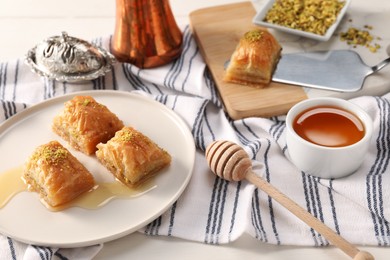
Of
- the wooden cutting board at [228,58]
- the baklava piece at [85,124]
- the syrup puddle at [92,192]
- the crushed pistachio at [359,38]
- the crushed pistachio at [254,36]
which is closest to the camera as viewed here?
the syrup puddle at [92,192]

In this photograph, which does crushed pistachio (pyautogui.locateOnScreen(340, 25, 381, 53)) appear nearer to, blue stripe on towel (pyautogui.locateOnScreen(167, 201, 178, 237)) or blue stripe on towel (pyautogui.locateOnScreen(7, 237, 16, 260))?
blue stripe on towel (pyautogui.locateOnScreen(167, 201, 178, 237))

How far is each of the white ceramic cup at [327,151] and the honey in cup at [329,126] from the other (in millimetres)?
14

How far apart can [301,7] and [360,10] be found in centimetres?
30

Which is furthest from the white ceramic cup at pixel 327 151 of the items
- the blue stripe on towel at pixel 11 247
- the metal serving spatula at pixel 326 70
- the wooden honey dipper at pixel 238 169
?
the blue stripe on towel at pixel 11 247

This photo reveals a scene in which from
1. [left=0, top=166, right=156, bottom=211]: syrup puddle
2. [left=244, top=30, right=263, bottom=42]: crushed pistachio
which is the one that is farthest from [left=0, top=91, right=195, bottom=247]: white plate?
[left=244, top=30, right=263, bottom=42]: crushed pistachio

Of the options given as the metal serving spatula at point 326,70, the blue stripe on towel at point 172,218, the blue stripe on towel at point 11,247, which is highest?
the blue stripe on towel at point 11,247

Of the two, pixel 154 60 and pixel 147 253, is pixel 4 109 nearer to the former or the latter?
pixel 154 60

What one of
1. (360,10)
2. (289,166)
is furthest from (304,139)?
(360,10)

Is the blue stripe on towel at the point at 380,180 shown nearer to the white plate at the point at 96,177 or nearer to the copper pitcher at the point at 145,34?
the white plate at the point at 96,177

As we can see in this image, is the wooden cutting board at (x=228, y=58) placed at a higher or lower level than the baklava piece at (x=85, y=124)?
lower

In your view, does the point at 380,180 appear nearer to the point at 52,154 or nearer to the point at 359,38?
the point at 359,38

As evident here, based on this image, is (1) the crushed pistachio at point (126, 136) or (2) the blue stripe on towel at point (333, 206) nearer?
(2) the blue stripe on towel at point (333, 206)

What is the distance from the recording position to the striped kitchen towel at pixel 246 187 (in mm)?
1984

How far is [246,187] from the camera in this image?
2133 millimetres
